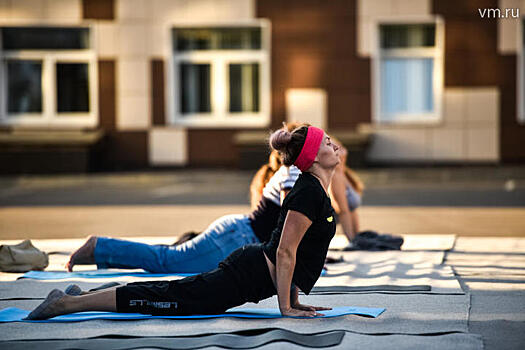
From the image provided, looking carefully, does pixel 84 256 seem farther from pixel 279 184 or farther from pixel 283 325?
pixel 283 325

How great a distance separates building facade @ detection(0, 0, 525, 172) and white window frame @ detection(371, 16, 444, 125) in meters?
0.04

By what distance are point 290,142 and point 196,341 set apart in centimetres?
126

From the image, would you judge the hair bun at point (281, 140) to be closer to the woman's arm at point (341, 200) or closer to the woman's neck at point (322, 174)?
the woman's neck at point (322, 174)

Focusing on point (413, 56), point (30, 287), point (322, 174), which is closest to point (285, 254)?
point (322, 174)

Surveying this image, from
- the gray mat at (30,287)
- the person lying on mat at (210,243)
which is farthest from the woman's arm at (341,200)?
the gray mat at (30,287)

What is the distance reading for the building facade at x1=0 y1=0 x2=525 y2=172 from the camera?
65.8 ft

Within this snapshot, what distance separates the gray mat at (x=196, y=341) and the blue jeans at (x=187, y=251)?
82.6 inches

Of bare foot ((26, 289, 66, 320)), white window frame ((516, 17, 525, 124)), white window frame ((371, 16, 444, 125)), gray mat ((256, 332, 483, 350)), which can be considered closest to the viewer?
gray mat ((256, 332, 483, 350))

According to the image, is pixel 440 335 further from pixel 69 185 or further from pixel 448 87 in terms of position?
pixel 448 87

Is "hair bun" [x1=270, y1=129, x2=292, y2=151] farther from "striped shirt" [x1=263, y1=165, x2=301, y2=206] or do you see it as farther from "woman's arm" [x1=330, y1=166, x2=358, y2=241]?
"woman's arm" [x1=330, y1=166, x2=358, y2=241]

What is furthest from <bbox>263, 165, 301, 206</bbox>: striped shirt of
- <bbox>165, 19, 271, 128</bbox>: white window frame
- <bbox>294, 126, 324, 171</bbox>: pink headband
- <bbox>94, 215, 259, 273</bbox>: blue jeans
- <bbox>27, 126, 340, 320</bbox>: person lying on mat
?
<bbox>165, 19, 271, 128</bbox>: white window frame

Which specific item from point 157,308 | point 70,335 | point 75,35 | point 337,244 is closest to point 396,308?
point 157,308

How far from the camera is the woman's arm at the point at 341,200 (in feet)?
28.9

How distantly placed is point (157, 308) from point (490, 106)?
1562cm
